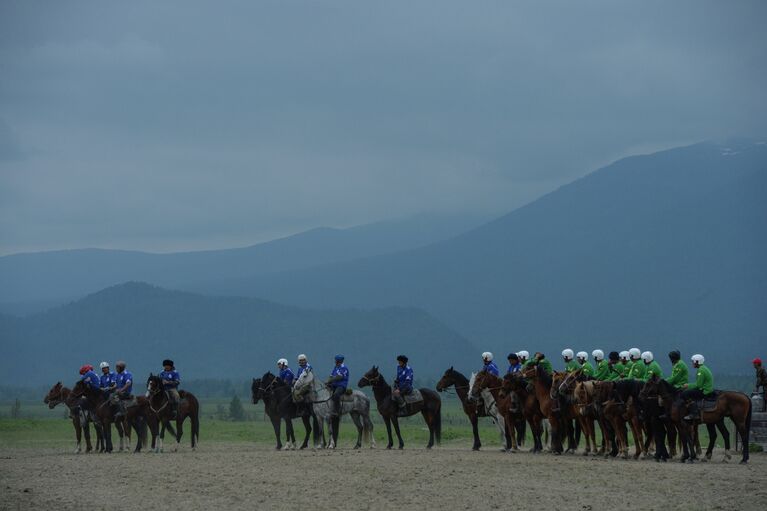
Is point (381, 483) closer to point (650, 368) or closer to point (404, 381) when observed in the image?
point (650, 368)

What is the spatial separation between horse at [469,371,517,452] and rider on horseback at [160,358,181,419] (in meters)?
8.42

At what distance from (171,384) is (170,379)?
0.76 feet

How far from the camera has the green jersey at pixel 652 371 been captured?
3062cm

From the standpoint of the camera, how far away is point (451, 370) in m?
35.8

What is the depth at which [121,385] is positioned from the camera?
116 ft

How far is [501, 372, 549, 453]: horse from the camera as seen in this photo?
33.2 meters

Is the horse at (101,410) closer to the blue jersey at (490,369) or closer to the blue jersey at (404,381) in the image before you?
the blue jersey at (404,381)

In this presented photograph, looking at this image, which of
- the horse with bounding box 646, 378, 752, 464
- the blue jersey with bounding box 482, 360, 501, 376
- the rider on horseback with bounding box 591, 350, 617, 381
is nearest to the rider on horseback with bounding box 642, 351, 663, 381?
the horse with bounding box 646, 378, 752, 464

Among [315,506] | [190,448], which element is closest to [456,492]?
[315,506]

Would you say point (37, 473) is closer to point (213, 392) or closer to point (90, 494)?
point (90, 494)

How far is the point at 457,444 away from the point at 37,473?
1555cm

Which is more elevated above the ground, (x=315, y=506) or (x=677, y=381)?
(x=677, y=381)

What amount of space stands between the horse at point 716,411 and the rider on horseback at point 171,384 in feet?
44.1

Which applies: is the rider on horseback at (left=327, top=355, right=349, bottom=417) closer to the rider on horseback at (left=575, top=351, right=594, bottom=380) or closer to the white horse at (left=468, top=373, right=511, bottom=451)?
the white horse at (left=468, top=373, right=511, bottom=451)
